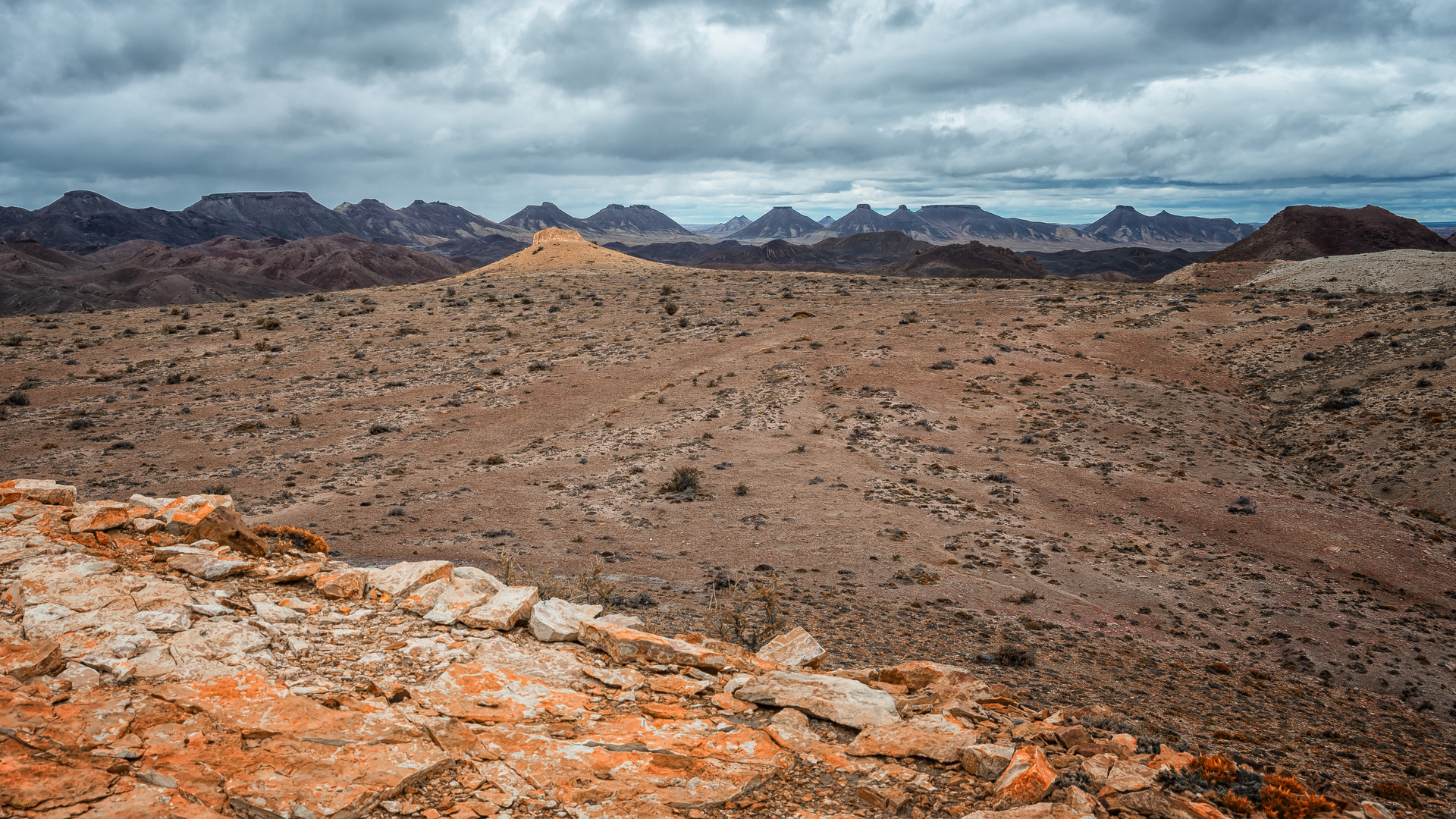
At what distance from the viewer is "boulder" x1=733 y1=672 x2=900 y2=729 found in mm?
5285

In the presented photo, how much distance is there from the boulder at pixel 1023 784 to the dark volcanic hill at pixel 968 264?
123 metres

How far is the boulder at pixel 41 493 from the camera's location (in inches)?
311

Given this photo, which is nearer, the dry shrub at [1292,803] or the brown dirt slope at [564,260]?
the dry shrub at [1292,803]

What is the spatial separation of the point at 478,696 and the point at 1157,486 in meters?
14.7

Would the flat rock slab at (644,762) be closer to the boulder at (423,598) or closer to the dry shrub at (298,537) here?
the boulder at (423,598)

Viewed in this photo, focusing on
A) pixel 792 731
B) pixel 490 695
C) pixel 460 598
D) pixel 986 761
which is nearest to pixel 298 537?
pixel 460 598

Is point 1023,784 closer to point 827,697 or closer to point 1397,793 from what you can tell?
point 827,697

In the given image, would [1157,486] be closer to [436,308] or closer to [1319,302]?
[1319,302]

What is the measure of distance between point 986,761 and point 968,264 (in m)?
134

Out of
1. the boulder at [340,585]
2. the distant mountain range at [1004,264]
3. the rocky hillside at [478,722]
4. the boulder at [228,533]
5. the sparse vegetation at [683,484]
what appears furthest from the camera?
the distant mountain range at [1004,264]

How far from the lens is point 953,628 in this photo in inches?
365

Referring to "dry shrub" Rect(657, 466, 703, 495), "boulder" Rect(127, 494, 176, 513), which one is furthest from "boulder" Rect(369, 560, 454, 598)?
"dry shrub" Rect(657, 466, 703, 495)

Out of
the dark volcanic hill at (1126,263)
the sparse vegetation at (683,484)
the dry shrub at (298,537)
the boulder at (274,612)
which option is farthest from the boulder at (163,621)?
the dark volcanic hill at (1126,263)

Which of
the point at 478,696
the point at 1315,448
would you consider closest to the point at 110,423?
the point at 478,696
